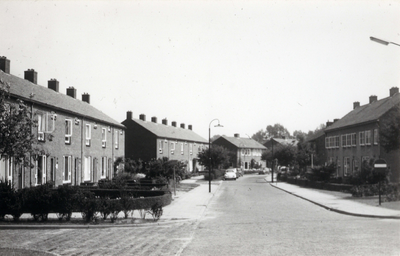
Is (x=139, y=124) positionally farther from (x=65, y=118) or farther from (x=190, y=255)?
(x=190, y=255)

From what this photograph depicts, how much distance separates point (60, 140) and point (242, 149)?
72165 mm

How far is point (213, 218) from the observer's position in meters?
17.7

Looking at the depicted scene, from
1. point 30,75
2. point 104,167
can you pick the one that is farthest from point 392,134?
point 30,75

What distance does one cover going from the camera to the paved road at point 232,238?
10.5 meters

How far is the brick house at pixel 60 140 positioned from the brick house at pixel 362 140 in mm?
21781

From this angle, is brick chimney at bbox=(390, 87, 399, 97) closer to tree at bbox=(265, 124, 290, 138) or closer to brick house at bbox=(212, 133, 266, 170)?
brick house at bbox=(212, 133, 266, 170)

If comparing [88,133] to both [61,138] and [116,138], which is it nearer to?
[61,138]

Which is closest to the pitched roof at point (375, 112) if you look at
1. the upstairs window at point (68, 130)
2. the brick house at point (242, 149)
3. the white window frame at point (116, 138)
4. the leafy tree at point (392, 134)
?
the leafy tree at point (392, 134)

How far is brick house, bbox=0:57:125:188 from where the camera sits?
952 inches

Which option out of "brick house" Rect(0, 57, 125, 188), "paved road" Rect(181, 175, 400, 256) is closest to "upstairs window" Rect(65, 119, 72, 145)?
"brick house" Rect(0, 57, 125, 188)

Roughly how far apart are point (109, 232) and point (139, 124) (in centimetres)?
4511

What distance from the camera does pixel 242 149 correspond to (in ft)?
323

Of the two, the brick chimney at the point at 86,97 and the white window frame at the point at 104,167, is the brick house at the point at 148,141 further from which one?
the white window frame at the point at 104,167

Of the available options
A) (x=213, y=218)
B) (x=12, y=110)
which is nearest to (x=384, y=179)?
(x=213, y=218)
